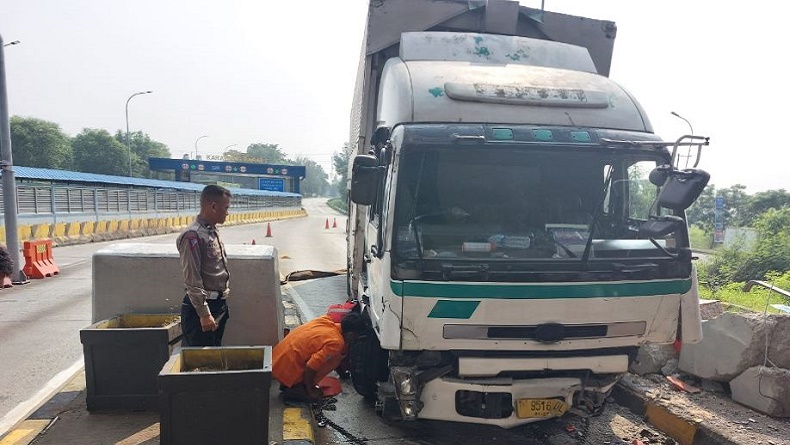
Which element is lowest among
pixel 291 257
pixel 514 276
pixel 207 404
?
pixel 291 257

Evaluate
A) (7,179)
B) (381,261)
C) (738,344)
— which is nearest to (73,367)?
(381,261)

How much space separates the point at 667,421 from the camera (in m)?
4.32

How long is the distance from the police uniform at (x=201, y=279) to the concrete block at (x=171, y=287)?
0.60 m

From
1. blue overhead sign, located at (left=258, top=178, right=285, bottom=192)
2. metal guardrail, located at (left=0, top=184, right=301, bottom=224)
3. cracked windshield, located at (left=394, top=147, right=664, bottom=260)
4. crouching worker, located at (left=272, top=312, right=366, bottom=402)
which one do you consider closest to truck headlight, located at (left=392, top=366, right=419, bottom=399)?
cracked windshield, located at (left=394, top=147, right=664, bottom=260)

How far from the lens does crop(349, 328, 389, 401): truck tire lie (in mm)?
4352

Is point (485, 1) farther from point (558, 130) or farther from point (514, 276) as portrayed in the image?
point (514, 276)

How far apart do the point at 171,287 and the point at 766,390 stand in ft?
16.8

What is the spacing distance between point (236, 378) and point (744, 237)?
11489 mm

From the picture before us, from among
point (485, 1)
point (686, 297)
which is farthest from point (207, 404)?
point (485, 1)

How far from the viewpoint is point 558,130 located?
3.74 m

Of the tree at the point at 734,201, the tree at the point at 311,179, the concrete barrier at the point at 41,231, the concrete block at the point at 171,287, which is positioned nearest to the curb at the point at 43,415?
the concrete block at the point at 171,287

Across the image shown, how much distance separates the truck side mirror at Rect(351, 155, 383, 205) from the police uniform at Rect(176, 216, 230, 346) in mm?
1122

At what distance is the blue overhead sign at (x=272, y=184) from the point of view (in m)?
60.4

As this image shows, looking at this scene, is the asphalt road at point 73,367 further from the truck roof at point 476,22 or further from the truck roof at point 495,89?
the truck roof at point 476,22
